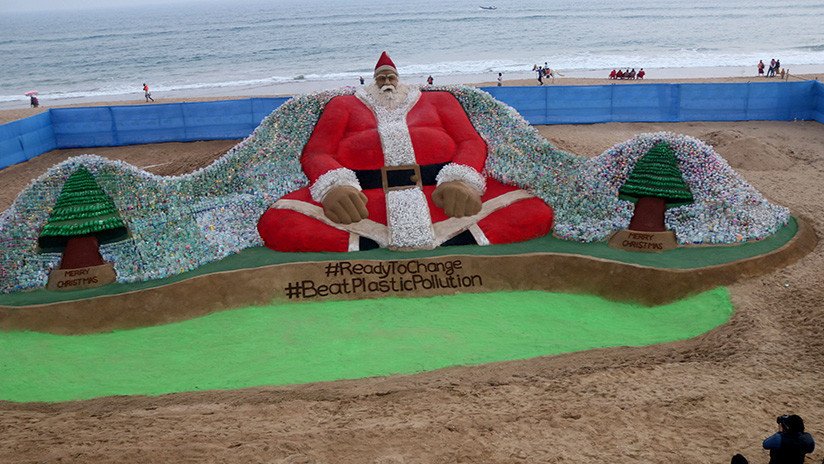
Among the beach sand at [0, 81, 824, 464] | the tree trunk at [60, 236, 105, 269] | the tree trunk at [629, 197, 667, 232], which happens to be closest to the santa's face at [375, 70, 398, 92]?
the tree trunk at [629, 197, 667, 232]

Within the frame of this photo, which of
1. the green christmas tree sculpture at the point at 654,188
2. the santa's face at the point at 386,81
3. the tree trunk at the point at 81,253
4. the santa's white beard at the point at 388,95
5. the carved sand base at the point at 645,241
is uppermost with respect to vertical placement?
the santa's face at the point at 386,81

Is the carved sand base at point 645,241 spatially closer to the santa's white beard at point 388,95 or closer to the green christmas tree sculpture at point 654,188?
the green christmas tree sculpture at point 654,188

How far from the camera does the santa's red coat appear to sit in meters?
7.71

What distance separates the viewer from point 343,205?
7.65 metres

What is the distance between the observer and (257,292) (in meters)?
7.18

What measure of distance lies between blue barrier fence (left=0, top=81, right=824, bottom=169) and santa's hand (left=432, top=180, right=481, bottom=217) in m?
8.97

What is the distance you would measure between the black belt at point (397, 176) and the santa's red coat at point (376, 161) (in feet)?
0.24

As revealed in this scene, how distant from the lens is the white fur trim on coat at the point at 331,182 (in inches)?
307

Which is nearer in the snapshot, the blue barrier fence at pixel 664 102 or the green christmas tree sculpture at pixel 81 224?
the green christmas tree sculpture at pixel 81 224

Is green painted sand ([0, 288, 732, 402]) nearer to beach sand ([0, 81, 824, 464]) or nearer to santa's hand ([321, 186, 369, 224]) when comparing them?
beach sand ([0, 81, 824, 464])

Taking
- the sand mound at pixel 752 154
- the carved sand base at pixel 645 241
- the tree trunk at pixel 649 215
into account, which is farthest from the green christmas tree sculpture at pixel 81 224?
the sand mound at pixel 752 154

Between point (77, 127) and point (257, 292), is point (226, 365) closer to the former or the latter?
point (257, 292)

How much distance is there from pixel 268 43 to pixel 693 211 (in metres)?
50.0

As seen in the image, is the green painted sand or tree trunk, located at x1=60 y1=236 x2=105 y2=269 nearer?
the green painted sand
